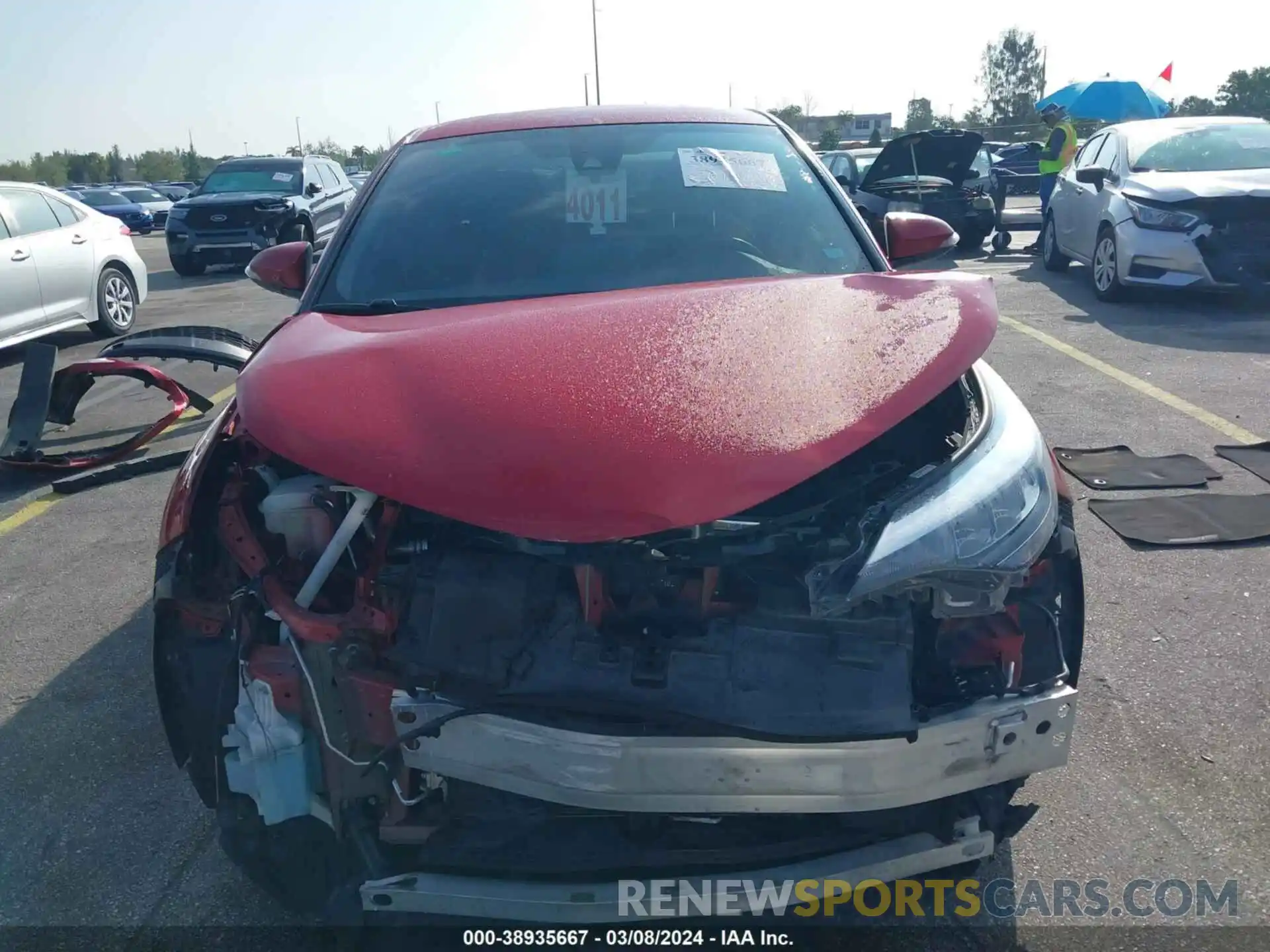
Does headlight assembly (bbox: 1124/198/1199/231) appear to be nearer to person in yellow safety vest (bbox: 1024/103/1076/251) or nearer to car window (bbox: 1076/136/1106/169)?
car window (bbox: 1076/136/1106/169)

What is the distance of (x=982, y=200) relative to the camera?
1280 centimetres

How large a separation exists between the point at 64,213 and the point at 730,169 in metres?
8.32

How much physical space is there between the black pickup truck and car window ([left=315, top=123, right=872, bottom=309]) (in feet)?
39.2

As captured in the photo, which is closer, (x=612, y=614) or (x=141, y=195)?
(x=612, y=614)

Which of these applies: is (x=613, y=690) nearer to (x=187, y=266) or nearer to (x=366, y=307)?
(x=366, y=307)

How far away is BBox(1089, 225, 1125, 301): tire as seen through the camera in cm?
916

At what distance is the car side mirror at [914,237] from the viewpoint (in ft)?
12.2

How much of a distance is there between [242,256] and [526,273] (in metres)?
13.7

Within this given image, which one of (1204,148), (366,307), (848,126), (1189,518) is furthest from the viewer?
(848,126)

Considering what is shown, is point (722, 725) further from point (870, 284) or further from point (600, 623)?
point (870, 284)

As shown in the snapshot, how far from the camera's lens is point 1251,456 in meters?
5.05

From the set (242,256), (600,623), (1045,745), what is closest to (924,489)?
(1045,745)

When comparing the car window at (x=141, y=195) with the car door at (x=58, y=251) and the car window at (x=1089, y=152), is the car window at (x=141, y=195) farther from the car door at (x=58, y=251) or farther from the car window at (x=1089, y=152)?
the car window at (x=1089, y=152)

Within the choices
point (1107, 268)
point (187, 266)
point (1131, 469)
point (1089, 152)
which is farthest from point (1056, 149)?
point (187, 266)
